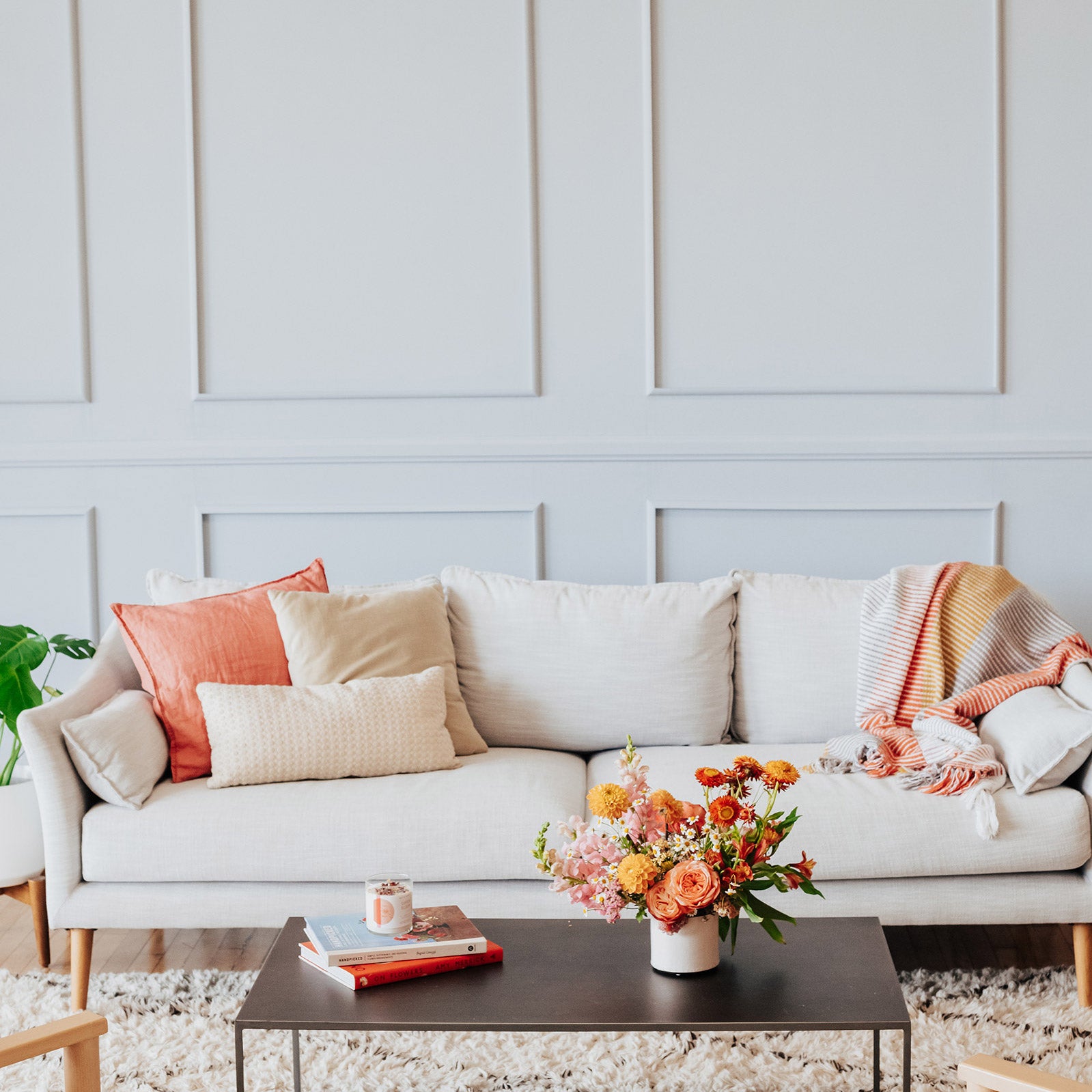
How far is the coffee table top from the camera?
61.4 inches

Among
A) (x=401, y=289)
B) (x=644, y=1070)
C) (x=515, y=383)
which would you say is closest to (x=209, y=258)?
(x=401, y=289)

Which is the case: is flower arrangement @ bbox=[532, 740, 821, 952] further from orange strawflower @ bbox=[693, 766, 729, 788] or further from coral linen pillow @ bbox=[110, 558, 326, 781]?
coral linen pillow @ bbox=[110, 558, 326, 781]

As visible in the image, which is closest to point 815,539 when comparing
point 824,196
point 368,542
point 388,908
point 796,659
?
point 796,659

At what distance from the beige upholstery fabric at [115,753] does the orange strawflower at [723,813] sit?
50.6 inches

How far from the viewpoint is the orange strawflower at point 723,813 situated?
1586mm

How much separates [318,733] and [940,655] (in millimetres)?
1416

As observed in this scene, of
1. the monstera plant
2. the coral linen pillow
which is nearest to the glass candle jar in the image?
the coral linen pillow

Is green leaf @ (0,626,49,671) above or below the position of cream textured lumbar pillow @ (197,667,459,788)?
above

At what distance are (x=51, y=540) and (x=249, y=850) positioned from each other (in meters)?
1.50

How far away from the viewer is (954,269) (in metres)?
3.16

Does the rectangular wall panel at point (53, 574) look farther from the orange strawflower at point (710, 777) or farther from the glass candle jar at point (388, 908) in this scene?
the orange strawflower at point (710, 777)

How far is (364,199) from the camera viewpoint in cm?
321

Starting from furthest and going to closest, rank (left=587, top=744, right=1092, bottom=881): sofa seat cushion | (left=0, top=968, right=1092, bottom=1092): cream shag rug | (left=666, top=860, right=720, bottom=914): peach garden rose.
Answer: (left=587, top=744, right=1092, bottom=881): sofa seat cushion, (left=0, top=968, right=1092, bottom=1092): cream shag rug, (left=666, top=860, right=720, bottom=914): peach garden rose

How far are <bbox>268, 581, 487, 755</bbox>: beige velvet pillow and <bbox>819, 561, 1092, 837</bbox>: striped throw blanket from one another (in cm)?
88
